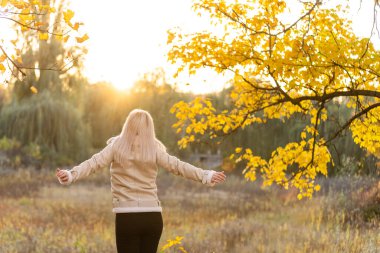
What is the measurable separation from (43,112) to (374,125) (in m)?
19.8

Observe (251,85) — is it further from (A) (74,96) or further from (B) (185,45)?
(A) (74,96)

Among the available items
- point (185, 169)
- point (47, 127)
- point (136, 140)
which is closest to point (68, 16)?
point (136, 140)

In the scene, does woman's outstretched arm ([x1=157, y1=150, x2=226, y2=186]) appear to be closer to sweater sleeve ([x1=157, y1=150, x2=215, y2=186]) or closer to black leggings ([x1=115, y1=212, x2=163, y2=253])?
sweater sleeve ([x1=157, y1=150, x2=215, y2=186])

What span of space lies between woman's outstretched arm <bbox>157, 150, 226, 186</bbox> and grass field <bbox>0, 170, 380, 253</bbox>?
3388mm

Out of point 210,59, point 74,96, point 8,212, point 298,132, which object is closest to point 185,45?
point 210,59

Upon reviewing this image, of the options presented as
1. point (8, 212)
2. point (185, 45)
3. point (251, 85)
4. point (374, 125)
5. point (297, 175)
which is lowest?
point (8, 212)

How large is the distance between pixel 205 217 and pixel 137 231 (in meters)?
10.3

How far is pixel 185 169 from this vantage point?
4.45 m

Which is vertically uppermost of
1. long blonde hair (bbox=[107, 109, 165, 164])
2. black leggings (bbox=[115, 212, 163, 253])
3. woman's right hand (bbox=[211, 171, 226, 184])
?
long blonde hair (bbox=[107, 109, 165, 164])

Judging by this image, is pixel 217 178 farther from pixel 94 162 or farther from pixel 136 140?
pixel 94 162

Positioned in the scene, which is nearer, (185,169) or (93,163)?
(93,163)

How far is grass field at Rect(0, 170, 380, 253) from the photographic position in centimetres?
878

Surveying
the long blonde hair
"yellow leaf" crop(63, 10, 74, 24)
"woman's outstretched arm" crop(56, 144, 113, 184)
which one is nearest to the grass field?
the long blonde hair

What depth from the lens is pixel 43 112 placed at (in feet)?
81.8
